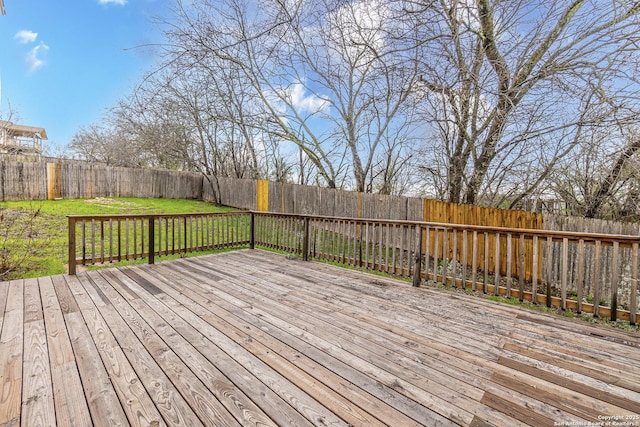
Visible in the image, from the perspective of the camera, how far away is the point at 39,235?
6.01m

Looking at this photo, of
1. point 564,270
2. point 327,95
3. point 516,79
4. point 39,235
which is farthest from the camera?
point 327,95

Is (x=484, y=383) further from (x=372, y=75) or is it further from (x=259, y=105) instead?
(x=259, y=105)

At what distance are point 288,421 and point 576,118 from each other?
6201mm

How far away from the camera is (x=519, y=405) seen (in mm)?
1531

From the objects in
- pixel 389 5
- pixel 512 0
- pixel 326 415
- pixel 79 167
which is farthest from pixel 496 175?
pixel 79 167

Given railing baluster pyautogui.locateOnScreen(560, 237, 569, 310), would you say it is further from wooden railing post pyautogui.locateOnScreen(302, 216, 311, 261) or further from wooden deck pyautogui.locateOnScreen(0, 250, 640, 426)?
wooden railing post pyautogui.locateOnScreen(302, 216, 311, 261)

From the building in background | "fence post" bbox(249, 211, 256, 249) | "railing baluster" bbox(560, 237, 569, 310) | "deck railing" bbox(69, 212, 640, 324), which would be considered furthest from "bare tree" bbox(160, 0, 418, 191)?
the building in background

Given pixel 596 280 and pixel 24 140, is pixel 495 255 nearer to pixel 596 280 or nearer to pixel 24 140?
pixel 596 280

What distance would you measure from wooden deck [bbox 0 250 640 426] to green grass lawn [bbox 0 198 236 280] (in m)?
1.21

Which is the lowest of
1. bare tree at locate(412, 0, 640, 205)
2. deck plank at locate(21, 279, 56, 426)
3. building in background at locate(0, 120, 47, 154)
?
deck plank at locate(21, 279, 56, 426)

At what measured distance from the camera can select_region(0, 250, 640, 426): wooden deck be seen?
1.47 m

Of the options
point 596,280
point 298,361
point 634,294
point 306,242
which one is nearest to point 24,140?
point 306,242

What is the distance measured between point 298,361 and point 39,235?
7241 mm

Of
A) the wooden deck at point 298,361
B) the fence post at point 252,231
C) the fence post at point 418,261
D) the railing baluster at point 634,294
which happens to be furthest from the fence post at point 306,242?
the railing baluster at point 634,294
